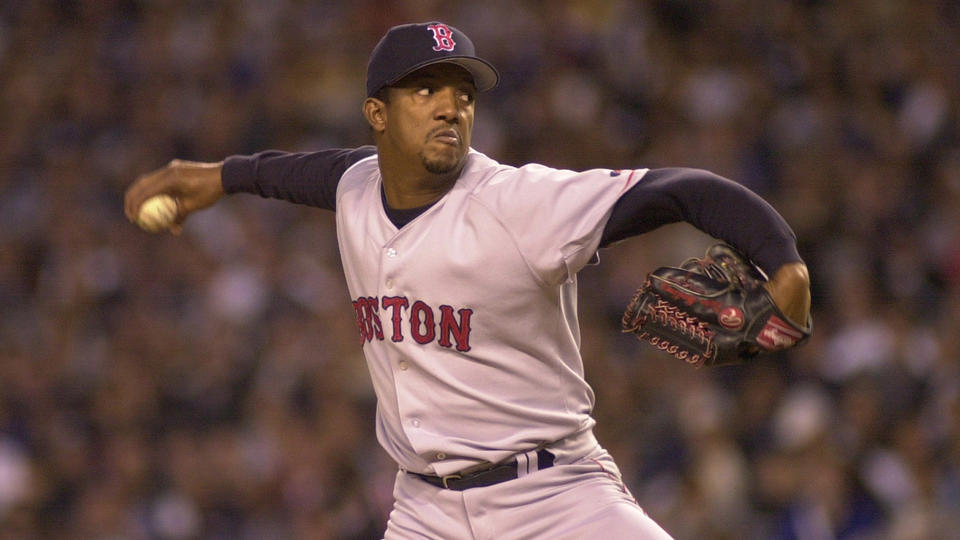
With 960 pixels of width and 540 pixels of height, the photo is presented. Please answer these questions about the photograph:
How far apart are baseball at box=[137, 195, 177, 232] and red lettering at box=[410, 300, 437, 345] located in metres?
0.82

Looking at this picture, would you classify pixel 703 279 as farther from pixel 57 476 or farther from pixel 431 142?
pixel 57 476

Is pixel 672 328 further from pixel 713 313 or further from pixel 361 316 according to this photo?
pixel 361 316

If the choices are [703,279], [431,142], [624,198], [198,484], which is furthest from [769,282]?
[198,484]

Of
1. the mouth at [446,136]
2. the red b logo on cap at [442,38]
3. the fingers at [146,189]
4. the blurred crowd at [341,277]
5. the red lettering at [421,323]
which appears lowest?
the blurred crowd at [341,277]

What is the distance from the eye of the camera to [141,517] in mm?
5848

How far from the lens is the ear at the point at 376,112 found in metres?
2.79

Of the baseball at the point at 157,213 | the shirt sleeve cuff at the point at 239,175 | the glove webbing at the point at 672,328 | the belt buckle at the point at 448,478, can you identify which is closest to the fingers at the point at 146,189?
the baseball at the point at 157,213

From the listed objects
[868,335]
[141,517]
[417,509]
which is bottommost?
[141,517]

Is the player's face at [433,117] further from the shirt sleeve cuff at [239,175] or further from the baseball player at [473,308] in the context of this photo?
the shirt sleeve cuff at [239,175]

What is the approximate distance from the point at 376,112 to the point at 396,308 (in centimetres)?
44

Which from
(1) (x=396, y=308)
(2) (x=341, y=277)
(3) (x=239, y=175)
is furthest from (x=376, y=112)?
(2) (x=341, y=277)

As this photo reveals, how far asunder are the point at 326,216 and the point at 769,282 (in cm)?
489

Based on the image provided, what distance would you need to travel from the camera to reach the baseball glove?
2.27m

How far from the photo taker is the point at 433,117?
8.86 feet
